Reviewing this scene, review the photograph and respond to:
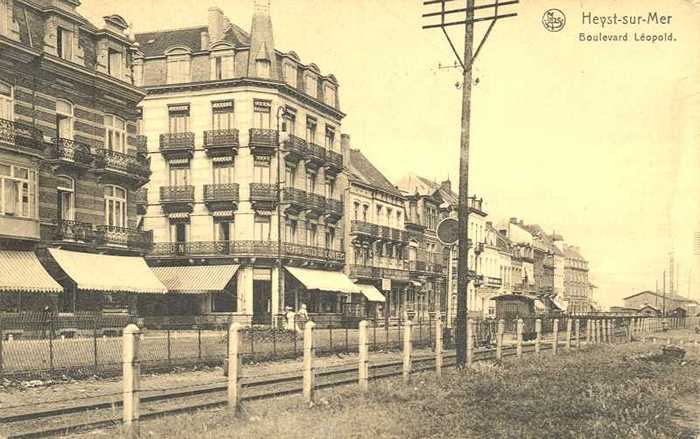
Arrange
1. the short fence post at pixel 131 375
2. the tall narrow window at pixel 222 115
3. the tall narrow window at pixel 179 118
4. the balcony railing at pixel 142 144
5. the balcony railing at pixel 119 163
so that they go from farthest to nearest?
the balcony railing at pixel 142 144, the tall narrow window at pixel 179 118, the tall narrow window at pixel 222 115, the balcony railing at pixel 119 163, the short fence post at pixel 131 375

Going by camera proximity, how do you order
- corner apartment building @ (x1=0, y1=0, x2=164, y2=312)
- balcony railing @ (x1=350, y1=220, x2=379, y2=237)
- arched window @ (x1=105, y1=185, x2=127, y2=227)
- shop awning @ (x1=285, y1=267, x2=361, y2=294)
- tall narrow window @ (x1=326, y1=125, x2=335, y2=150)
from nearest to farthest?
corner apartment building @ (x1=0, y1=0, x2=164, y2=312), arched window @ (x1=105, y1=185, x2=127, y2=227), shop awning @ (x1=285, y1=267, x2=361, y2=294), tall narrow window @ (x1=326, y1=125, x2=335, y2=150), balcony railing @ (x1=350, y1=220, x2=379, y2=237)

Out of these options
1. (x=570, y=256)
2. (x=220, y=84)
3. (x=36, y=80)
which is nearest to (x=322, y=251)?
(x=220, y=84)

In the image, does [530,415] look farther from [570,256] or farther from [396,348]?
[570,256]

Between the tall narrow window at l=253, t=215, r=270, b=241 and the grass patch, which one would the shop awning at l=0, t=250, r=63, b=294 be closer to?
the tall narrow window at l=253, t=215, r=270, b=241

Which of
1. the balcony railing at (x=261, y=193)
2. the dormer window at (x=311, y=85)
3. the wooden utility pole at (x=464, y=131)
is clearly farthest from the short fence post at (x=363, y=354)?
the dormer window at (x=311, y=85)

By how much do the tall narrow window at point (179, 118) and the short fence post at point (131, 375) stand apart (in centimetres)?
3339

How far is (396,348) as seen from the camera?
1070 inches

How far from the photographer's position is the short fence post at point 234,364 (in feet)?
30.6

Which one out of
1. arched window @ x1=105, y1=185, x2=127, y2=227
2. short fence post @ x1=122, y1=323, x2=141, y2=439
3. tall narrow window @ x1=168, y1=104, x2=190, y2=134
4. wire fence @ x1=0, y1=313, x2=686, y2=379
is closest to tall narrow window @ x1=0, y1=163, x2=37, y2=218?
wire fence @ x1=0, y1=313, x2=686, y2=379

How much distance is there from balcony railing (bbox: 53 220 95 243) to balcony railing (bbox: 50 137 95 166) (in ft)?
7.85

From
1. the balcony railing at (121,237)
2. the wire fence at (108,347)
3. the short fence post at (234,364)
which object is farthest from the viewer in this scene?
the balcony railing at (121,237)

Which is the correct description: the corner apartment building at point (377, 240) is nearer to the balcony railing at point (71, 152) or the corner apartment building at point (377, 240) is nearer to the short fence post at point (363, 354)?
the balcony railing at point (71, 152)

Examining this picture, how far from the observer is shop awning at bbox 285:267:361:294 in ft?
132

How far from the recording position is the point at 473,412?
9.71 metres
